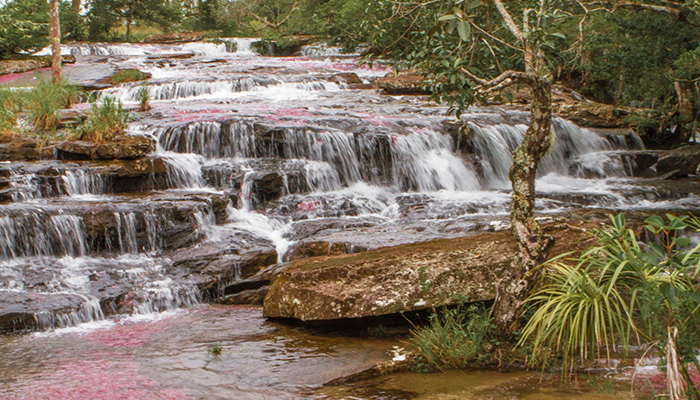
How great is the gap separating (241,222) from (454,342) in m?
5.95

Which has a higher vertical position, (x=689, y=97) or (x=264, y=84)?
(x=264, y=84)

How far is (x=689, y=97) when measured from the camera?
49.6 feet

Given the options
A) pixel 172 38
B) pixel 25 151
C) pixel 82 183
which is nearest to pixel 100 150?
pixel 82 183

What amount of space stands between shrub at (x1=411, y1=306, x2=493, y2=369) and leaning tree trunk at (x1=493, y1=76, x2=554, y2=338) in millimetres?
177

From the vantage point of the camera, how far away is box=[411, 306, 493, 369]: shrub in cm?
503

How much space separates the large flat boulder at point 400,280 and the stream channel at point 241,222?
31 cm

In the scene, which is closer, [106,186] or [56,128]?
[106,186]

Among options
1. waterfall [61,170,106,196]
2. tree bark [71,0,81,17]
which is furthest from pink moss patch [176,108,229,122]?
tree bark [71,0,81,17]

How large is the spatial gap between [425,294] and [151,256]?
459 centimetres

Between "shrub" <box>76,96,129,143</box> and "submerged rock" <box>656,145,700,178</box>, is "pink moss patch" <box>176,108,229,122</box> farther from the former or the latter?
"submerged rock" <box>656,145,700,178</box>

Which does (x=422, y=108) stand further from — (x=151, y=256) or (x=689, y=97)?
(x=151, y=256)

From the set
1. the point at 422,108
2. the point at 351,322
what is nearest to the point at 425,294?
the point at 351,322

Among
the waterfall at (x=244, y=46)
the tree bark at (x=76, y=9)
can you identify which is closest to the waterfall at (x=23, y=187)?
the waterfall at (x=244, y=46)

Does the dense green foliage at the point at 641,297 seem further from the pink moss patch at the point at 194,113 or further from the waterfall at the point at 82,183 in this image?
the pink moss patch at the point at 194,113
